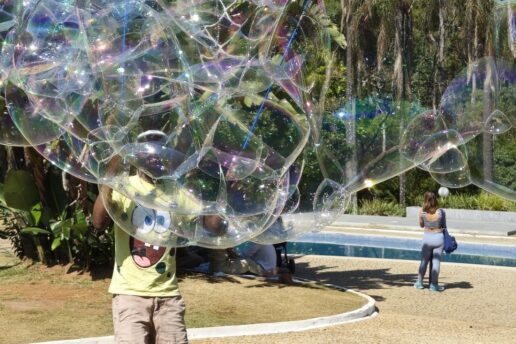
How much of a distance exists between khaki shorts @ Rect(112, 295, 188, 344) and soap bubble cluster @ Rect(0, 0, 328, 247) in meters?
0.33

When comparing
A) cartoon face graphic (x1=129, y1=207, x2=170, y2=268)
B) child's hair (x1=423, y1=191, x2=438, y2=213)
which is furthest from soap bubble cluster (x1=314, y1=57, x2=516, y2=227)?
child's hair (x1=423, y1=191, x2=438, y2=213)

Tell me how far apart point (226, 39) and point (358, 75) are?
3.29 ft

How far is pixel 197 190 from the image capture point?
17.1ft

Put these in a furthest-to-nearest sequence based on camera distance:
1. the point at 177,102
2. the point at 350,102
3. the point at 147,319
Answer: the point at 350,102 < the point at 177,102 < the point at 147,319

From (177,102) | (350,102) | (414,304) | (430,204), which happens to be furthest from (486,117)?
(430,204)

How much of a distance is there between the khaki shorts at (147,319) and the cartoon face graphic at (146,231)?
0.21 meters

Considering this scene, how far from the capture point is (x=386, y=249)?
1909 cm

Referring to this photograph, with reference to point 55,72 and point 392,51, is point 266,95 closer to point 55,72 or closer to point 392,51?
point 392,51

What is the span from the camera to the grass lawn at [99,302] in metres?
7.96

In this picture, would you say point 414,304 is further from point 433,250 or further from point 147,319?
point 147,319

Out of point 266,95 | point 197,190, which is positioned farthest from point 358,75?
A: point 197,190

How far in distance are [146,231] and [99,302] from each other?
4469 mm

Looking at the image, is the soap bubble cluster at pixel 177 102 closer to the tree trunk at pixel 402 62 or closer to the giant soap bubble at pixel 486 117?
the tree trunk at pixel 402 62

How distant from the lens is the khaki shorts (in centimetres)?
468
